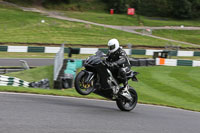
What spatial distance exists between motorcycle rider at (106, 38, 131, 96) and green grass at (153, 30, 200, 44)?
116 ft

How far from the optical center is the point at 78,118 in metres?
7.76

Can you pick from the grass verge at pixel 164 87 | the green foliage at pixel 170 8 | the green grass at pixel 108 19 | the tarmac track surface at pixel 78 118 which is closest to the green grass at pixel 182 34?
the green grass at pixel 108 19

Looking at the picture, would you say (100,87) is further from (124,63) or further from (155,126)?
(155,126)

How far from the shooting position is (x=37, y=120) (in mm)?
7121

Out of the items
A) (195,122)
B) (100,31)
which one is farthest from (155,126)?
(100,31)

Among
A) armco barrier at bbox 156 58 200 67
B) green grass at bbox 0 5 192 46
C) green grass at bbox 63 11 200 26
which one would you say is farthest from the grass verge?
green grass at bbox 63 11 200 26

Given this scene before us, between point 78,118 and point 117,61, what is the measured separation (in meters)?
2.30

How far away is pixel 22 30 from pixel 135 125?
30.7 metres

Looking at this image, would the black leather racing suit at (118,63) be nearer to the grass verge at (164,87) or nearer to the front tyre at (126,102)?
the front tyre at (126,102)

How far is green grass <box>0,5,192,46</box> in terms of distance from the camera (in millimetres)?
33731

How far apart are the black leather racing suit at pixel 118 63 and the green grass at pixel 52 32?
73.7 feet

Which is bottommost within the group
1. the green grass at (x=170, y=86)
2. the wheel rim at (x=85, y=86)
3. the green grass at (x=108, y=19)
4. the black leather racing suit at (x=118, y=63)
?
the green grass at (x=170, y=86)

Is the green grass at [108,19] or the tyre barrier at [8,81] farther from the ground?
the green grass at [108,19]

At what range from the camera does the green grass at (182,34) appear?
4431 cm
